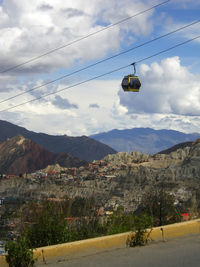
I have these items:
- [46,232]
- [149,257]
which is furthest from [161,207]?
[46,232]

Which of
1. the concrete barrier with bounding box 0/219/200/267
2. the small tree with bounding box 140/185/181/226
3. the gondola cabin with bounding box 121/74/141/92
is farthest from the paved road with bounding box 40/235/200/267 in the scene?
the gondola cabin with bounding box 121/74/141/92

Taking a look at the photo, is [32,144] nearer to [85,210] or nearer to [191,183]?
[191,183]

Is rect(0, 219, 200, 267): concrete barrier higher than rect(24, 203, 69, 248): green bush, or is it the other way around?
rect(24, 203, 69, 248): green bush

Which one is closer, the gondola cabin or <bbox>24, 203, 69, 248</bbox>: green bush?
<bbox>24, 203, 69, 248</bbox>: green bush

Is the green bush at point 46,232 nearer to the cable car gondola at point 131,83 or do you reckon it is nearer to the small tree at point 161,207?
the small tree at point 161,207

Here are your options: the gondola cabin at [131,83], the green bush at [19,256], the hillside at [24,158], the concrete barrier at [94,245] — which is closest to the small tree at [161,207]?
the concrete barrier at [94,245]

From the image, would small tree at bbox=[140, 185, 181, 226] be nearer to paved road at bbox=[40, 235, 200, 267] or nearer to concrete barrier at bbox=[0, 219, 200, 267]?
concrete barrier at bbox=[0, 219, 200, 267]

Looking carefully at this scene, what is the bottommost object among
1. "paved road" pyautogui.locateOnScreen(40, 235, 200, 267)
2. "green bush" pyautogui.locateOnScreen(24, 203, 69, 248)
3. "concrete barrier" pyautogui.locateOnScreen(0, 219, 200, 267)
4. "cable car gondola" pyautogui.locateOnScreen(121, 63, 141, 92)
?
"paved road" pyautogui.locateOnScreen(40, 235, 200, 267)
